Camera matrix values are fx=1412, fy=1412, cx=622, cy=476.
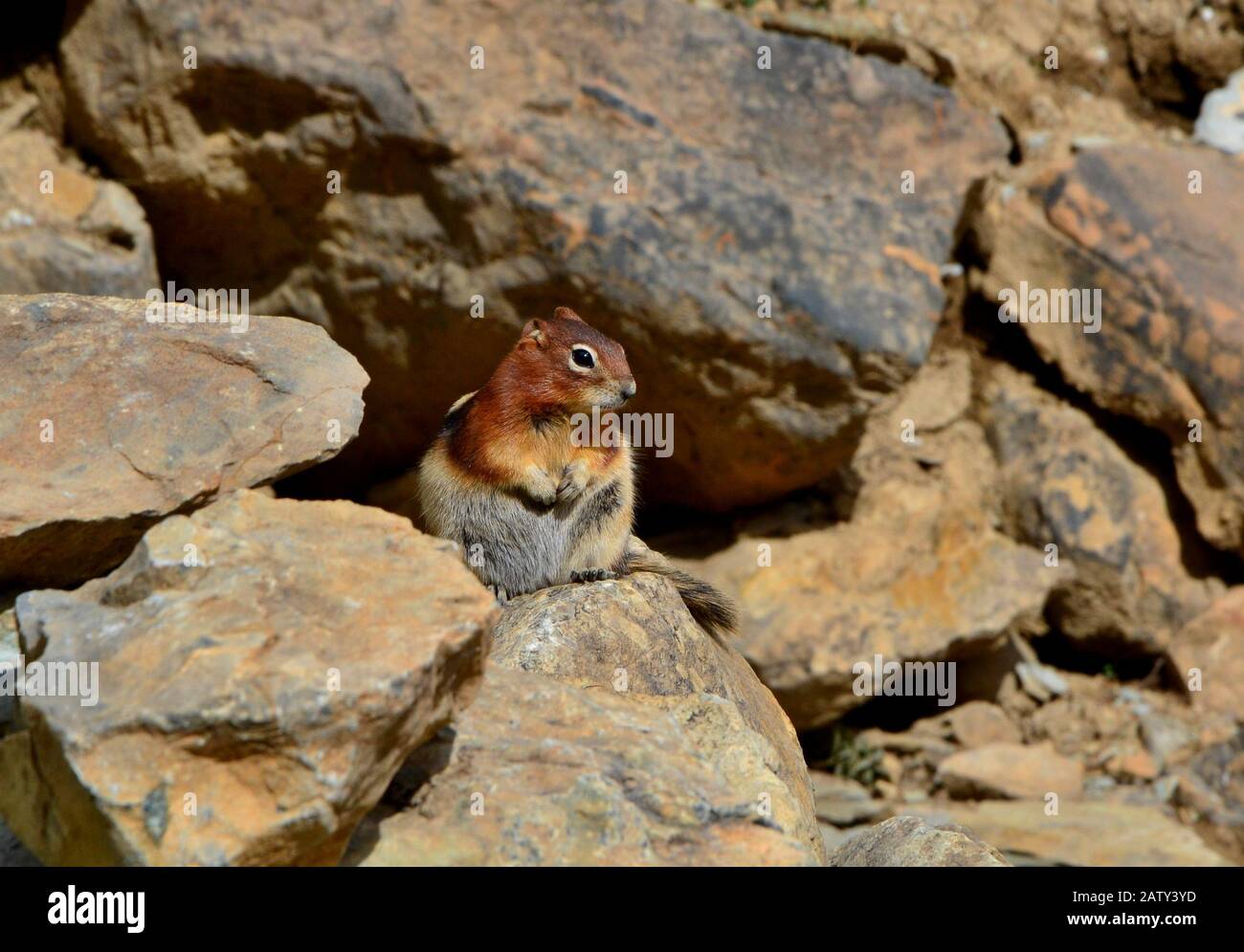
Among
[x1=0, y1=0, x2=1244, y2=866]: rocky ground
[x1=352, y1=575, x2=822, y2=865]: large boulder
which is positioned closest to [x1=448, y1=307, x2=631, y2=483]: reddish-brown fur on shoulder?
[x1=0, y1=0, x2=1244, y2=866]: rocky ground

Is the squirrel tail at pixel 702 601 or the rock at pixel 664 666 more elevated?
the rock at pixel 664 666

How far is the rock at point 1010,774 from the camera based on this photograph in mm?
11609

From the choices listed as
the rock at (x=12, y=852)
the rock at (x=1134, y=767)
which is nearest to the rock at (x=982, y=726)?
the rock at (x=1134, y=767)

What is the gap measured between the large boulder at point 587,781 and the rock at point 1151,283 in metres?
7.89

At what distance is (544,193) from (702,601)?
485 centimetres

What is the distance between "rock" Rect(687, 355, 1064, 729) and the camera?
11977 millimetres

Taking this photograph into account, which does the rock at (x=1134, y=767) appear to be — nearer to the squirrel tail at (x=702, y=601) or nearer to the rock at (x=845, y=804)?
the rock at (x=845, y=804)

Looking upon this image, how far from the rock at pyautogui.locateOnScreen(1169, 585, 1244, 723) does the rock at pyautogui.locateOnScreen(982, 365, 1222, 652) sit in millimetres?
132

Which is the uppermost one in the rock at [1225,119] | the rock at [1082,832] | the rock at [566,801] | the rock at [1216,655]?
the rock at [1225,119]

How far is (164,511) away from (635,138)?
683cm

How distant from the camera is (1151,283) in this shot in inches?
505

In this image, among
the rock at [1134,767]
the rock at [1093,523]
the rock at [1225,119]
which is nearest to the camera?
the rock at [1134,767]

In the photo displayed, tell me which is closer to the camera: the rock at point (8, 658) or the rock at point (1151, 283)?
the rock at point (8, 658)

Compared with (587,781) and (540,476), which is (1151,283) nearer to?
(540,476)
